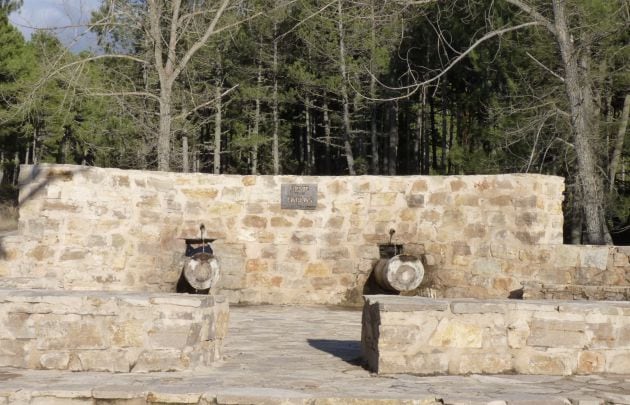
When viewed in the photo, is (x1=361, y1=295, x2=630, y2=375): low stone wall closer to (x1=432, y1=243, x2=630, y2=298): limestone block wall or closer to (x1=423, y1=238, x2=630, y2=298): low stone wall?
(x1=432, y1=243, x2=630, y2=298): limestone block wall

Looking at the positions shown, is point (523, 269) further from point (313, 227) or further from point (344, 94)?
point (344, 94)

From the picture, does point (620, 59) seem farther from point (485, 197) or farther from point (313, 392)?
point (313, 392)

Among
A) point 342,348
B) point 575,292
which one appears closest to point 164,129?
point 575,292

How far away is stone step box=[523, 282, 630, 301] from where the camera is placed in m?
8.52

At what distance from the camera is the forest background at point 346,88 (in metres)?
13.4

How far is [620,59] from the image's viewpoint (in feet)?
52.1

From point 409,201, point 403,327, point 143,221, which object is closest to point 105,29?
point 143,221

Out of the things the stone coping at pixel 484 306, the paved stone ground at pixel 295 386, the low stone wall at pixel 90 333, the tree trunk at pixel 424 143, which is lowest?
the paved stone ground at pixel 295 386

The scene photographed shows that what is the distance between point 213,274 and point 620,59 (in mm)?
10521

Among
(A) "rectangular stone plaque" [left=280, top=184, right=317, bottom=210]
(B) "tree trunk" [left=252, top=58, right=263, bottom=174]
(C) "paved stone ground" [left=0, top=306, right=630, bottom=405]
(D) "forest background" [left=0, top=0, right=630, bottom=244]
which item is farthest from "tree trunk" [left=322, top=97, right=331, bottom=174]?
(C) "paved stone ground" [left=0, top=306, right=630, bottom=405]

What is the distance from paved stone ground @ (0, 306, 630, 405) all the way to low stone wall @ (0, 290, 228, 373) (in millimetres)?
125

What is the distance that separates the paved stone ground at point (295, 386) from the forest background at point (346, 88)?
17.3 ft

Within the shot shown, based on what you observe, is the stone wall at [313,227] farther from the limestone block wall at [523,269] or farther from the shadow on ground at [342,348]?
the shadow on ground at [342,348]

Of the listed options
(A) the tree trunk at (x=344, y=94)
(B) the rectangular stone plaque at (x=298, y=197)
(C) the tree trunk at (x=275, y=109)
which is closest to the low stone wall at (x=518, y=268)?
(B) the rectangular stone plaque at (x=298, y=197)
